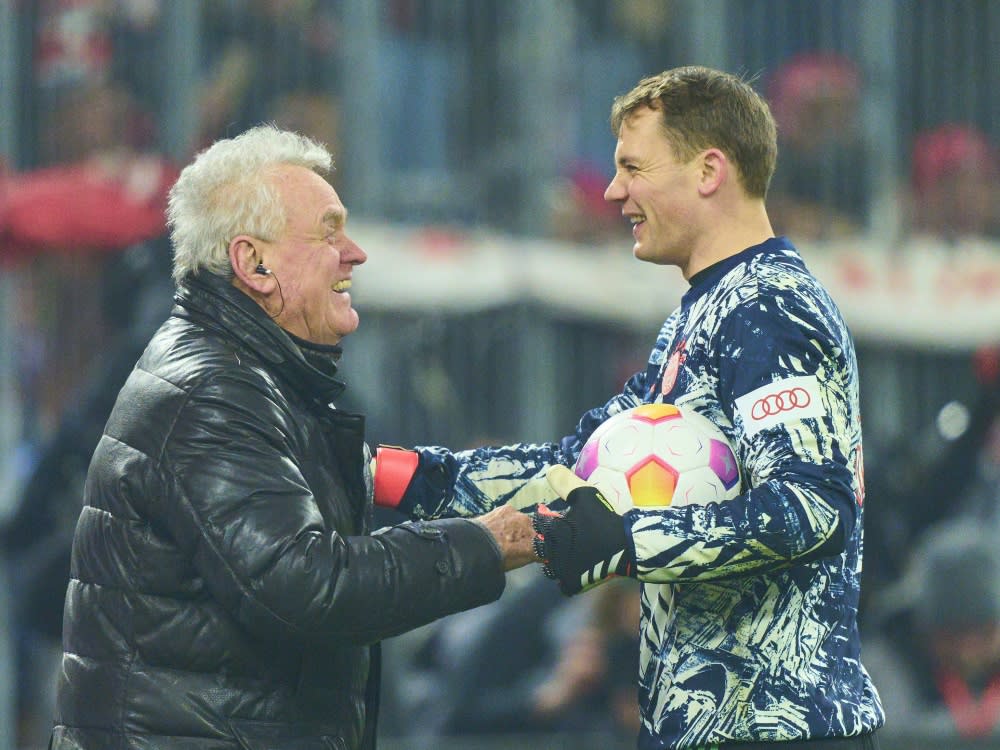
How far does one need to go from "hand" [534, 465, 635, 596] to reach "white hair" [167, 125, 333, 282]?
86 cm

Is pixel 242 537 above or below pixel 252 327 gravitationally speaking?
below

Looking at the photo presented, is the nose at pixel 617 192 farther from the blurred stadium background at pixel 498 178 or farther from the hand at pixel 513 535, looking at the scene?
the blurred stadium background at pixel 498 178

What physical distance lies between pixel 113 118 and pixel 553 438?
235 centimetres

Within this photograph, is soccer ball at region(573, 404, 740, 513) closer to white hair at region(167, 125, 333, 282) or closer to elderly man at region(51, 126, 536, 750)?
elderly man at region(51, 126, 536, 750)

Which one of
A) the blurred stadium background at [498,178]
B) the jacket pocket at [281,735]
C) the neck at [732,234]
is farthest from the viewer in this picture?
the blurred stadium background at [498,178]

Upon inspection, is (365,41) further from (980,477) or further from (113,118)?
(980,477)

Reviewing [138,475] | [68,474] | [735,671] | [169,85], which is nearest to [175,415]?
[138,475]

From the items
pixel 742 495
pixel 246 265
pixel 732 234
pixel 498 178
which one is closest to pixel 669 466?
pixel 742 495

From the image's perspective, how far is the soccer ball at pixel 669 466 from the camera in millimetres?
3393

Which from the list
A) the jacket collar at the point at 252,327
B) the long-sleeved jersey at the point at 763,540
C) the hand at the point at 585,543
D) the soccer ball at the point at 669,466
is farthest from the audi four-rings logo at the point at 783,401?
the jacket collar at the point at 252,327

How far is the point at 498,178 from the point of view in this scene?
7.45m

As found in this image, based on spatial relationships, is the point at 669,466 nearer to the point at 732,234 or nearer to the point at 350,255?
the point at 732,234

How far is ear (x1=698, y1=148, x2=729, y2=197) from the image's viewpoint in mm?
3633

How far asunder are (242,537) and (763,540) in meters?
0.97
